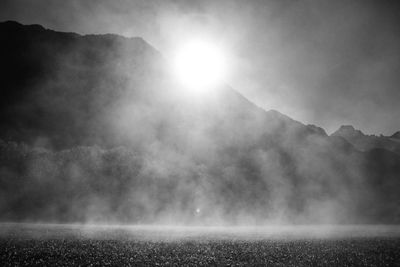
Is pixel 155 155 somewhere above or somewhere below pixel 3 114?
below

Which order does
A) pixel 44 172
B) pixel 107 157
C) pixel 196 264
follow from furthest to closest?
1. pixel 107 157
2. pixel 44 172
3. pixel 196 264

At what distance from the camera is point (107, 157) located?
11288cm

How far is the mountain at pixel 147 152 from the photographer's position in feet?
310

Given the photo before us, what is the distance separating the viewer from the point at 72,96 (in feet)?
465

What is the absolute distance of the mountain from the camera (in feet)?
310

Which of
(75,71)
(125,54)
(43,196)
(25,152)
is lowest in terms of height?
(43,196)

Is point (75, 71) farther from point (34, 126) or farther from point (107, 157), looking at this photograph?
point (107, 157)

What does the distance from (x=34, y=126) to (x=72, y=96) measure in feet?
98.5

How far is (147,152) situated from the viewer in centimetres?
12500

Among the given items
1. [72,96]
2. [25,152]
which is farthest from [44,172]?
[72,96]

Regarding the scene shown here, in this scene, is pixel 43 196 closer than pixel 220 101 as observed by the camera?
Yes

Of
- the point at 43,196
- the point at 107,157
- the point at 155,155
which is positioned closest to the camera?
the point at 43,196

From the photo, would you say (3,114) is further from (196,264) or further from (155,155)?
(196,264)

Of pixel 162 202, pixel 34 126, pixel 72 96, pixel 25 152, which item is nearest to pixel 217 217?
pixel 162 202
